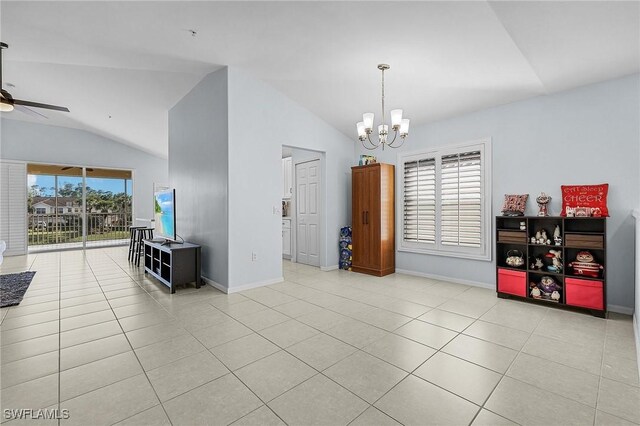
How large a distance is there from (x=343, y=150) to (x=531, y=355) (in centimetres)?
434

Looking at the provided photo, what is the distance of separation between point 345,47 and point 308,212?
10.8 feet

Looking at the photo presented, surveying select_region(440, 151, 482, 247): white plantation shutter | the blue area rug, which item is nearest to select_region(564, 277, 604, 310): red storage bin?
select_region(440, 151, 482, 247): white plantation shutter

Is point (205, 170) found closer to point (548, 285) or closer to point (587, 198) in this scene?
point (548, 285)

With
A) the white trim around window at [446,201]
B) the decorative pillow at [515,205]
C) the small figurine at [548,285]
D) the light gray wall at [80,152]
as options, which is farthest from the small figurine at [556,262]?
the light gray wall at [80,152]

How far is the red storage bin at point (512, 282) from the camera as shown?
364 cm

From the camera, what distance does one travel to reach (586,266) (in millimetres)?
3258

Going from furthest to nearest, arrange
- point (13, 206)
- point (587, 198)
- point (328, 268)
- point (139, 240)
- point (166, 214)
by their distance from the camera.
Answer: point (13, 206)
point (139, 240)
point (328, 268)
point (166, 214)
point (587, 198)

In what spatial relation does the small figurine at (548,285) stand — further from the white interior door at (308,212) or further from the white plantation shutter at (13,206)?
the white plantation shutter at (13,206)

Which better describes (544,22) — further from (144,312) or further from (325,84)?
(144,312)

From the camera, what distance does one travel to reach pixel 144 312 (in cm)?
327

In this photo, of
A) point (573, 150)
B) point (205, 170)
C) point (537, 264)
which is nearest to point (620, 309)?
point (537, 264)

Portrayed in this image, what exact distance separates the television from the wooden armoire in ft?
9.95

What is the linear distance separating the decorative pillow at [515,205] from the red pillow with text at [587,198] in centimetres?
40

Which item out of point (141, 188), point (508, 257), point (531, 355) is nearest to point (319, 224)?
point (508, 257)
